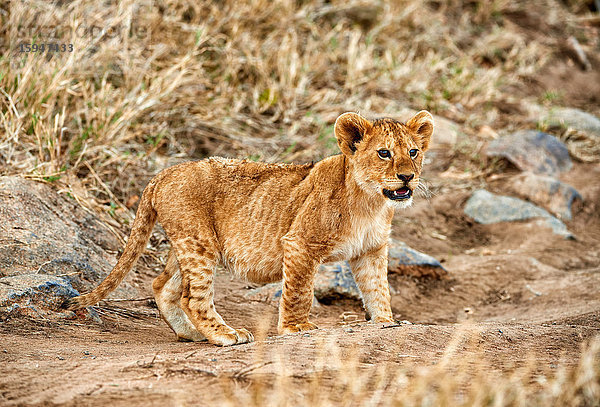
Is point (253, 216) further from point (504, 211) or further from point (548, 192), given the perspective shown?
point (548, 192)

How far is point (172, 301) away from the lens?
16.9 ft

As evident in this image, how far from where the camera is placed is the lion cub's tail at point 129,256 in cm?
473

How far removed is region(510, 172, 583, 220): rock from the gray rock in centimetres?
386

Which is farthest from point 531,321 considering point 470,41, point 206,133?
point 470,41

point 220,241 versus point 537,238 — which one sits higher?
point 220,241

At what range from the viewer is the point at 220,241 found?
16.8 feet

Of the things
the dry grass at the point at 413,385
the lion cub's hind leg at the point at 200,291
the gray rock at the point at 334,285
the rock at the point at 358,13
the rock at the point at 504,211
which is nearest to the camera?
the dry grass at the point at 413,385

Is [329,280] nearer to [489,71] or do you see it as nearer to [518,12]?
[489,71]

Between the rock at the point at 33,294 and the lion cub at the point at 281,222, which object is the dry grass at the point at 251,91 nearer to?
the lion cub at the point at 281,222

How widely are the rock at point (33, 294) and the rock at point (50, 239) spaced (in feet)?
0.07

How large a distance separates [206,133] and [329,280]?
3221 millimetres

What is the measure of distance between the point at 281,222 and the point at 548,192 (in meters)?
5.52

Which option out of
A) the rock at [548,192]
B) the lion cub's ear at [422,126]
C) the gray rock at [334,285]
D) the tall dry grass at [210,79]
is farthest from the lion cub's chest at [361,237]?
the rock at [548,192]

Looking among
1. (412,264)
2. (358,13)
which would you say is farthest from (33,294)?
(358,13)
